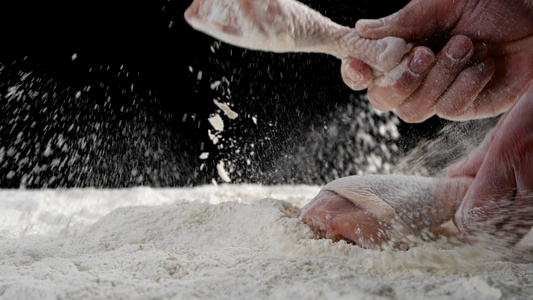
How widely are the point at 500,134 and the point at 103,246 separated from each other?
0.87 metres

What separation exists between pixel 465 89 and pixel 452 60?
0.09 metres

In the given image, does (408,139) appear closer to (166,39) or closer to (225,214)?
(166,39)

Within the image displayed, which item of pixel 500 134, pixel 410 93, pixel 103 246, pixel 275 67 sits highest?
pixel 275 67

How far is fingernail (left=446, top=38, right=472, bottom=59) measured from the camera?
1.19 m

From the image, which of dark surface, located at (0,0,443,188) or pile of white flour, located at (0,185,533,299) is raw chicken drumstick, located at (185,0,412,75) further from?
dark surface, located at (0,0,443,188)

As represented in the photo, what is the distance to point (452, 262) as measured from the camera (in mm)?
869

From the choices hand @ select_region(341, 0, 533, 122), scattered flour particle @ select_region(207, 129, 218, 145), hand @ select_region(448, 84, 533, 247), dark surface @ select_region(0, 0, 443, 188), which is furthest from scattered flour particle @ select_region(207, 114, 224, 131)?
hand @ select_region(448, 84, 533, 247)

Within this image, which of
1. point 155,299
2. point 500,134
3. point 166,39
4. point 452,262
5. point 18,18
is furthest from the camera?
point 166,39

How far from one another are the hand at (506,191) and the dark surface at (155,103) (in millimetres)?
1505

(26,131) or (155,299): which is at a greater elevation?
(26,131)

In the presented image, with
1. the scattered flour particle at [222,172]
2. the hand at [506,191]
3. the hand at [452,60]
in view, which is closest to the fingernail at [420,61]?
the hand at [452,60]

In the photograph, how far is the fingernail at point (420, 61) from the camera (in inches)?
45.5

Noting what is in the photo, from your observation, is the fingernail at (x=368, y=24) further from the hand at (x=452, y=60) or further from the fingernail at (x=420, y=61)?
the fingernail at (x=420, y=61)

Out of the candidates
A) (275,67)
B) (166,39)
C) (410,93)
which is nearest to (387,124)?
(275,67)
